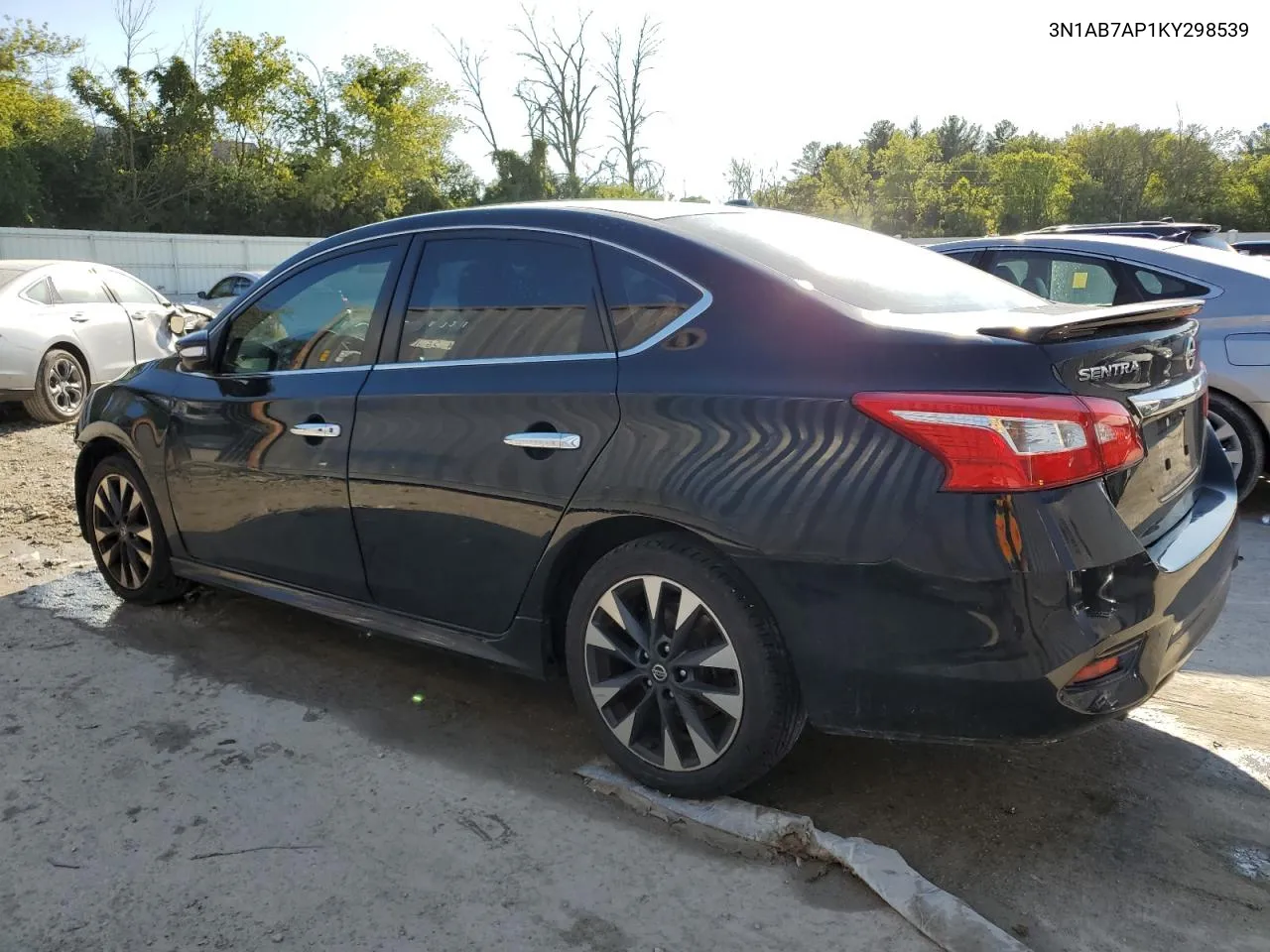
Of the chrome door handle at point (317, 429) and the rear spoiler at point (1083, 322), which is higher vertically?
the rear spoiler at point (1083, 322)

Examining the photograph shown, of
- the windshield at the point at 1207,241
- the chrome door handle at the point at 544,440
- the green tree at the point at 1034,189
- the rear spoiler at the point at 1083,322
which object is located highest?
the green tree at the point at 1034,189

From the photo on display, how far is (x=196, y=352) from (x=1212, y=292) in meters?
5.40

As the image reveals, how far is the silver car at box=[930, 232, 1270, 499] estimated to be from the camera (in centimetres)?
590

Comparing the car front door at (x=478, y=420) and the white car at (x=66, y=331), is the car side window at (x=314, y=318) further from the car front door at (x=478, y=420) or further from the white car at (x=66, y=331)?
the white car at (x=66, y=331)

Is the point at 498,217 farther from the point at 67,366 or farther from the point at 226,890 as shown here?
the point at 67,366

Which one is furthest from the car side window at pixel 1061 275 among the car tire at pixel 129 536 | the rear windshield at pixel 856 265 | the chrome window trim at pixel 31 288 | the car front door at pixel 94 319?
the chrome window trim at pixel 31 288

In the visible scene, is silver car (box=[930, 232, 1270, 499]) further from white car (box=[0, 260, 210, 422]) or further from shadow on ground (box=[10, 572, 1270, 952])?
white car (box=[0, 260, 210, 422])

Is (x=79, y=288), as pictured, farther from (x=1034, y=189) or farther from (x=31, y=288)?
(x=1034, y=189)

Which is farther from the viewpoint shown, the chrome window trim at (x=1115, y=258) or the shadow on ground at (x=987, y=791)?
the chrome window trim at (x=1115, y=258)

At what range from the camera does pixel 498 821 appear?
2.96 meters

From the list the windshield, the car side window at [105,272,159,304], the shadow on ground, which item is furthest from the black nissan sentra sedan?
the car side window at [105,272,159,304]

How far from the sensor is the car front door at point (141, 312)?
10.8 m

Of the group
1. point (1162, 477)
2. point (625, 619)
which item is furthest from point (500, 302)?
point (1162, 477)

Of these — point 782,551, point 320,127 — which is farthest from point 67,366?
point 320,127
